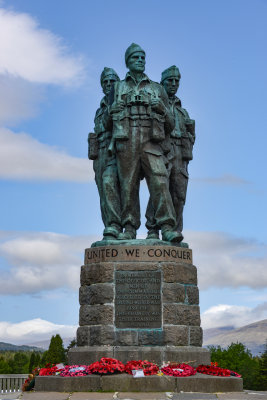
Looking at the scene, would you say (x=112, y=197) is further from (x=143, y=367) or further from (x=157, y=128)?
(x=143, y=367)

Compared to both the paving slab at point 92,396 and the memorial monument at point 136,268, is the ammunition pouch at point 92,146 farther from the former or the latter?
the paving slab at point 92,396

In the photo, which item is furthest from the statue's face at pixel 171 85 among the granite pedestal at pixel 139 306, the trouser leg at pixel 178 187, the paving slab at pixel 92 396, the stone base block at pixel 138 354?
the paving slab at pixel 92 396

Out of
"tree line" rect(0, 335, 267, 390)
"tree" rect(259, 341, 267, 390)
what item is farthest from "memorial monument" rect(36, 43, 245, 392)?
"tree" rect(259, 341, 267, 390)

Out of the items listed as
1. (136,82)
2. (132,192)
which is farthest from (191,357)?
(136,82)

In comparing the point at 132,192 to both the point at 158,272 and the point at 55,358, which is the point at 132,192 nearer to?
the point at 158,272

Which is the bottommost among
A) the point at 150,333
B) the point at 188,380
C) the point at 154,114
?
the point at 188,380

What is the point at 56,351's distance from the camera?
4044cm

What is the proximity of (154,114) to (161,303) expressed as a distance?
3.81 metres

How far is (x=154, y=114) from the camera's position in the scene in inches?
450

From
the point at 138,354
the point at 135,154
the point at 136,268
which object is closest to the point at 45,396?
the point at 138,354

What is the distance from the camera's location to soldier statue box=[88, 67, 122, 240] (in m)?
11.6

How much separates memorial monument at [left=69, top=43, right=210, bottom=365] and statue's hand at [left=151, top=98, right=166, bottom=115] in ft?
0.07

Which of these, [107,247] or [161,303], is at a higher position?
[107,247]

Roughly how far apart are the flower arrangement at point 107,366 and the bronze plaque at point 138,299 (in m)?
0.92
